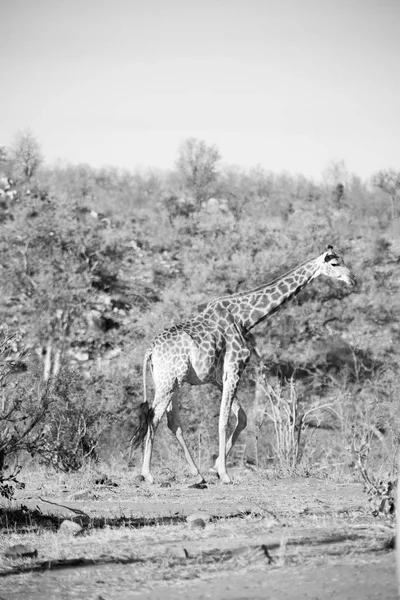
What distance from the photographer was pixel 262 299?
17.3 metres

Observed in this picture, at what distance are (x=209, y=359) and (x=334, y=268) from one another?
296 cm

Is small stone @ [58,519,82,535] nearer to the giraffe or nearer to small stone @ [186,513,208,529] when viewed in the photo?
small stone @ [186,513,208,529]

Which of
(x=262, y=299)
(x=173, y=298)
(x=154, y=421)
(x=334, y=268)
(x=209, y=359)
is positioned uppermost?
(x=173, y=298)

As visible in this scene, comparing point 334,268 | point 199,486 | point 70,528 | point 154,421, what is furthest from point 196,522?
point 334,268

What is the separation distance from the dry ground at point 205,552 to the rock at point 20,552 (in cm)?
6

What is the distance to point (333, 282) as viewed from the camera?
137 ft

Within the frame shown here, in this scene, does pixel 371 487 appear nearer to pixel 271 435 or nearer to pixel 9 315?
pixel 271 435

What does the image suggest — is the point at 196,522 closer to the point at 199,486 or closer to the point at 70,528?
the point at 70,528

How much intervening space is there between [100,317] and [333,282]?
1164 centimetres

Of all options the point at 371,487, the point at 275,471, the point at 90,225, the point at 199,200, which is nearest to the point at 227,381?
the point at 275,471

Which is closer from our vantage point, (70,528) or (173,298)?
(70,528)

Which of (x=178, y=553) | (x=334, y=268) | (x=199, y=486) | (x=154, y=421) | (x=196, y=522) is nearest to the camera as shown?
(x=178, y=553)

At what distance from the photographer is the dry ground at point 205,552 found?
258 inches

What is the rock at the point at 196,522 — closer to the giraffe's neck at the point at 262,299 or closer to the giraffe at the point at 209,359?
the giraffe at the point at 209,359
